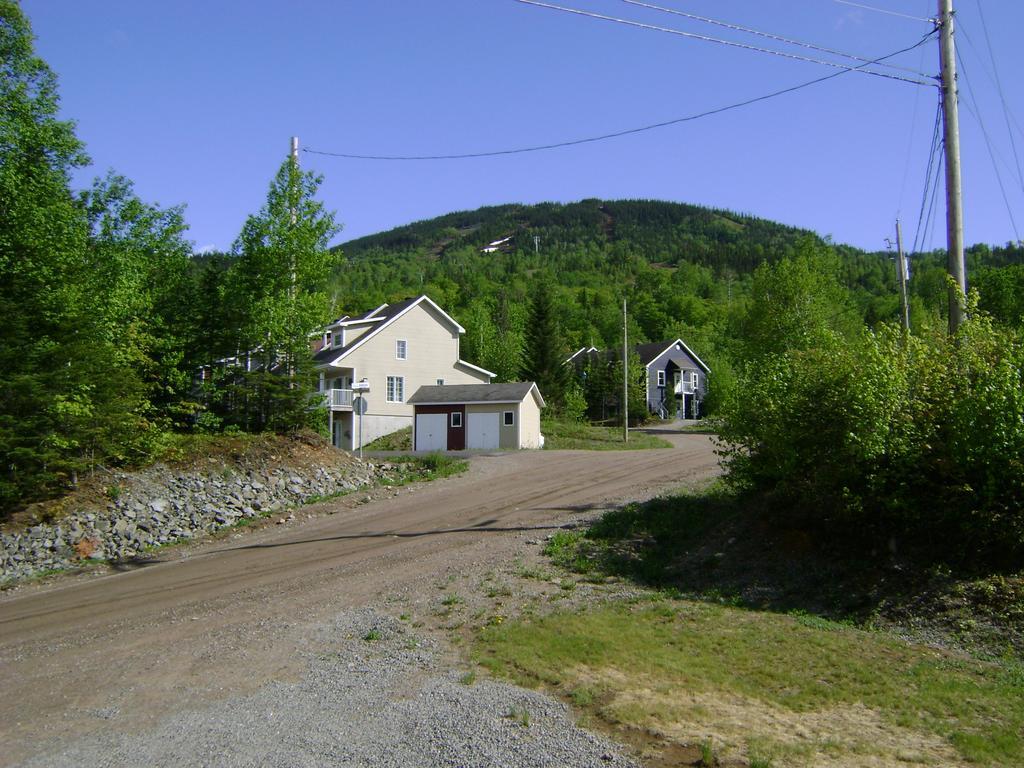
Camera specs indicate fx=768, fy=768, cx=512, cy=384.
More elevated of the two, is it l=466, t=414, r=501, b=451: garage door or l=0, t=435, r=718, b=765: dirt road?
l=466, t=414, r=501, b=451: garage door

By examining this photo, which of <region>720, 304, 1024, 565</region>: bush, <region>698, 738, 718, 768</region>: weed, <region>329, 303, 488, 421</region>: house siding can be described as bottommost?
<region>698, 738, 718, 768</region>: weed

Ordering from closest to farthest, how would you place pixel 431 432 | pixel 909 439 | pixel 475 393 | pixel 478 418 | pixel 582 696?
pixel 582 696 → pixel 909 439 → pixel 478 418 → pixel 475 393 → pixel 431 432

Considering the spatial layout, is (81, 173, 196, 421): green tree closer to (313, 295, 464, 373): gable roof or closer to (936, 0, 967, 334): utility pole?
(313, 295, 464, 373): gable roof

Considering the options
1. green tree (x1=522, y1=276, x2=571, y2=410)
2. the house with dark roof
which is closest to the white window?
green tree (x1=522, y1=276, x2=571, y2=410)

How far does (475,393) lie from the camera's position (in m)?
42.2

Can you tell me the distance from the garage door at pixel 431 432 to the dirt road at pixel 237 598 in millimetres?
16946

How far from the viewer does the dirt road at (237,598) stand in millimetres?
7691

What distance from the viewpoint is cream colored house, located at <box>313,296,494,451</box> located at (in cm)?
4403

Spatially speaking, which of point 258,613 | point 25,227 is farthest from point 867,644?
point 25,227

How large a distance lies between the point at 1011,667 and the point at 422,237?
191 m

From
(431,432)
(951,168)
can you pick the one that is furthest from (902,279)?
(431,432)

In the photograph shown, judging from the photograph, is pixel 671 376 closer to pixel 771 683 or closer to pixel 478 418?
pixel 478 418

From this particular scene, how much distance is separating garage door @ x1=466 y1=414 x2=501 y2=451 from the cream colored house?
19.4 ft

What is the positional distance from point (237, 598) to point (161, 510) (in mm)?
9523
